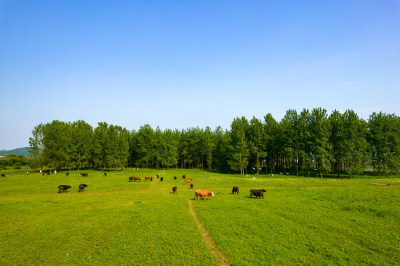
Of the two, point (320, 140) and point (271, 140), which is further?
point (271, 140)

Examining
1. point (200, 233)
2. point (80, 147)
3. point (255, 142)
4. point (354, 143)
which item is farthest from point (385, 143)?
point (80, 147)

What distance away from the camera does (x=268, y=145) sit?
245 ft

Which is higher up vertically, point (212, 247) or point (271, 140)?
point (271, 140)

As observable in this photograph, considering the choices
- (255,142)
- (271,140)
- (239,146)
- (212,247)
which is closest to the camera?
(212,247)

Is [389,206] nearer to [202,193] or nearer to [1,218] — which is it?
[202,193]

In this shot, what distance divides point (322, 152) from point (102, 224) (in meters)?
67.3

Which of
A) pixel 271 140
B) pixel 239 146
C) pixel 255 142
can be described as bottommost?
pixel 239 146

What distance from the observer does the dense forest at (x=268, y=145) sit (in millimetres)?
61500

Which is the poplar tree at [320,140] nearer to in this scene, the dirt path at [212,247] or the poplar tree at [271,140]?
the poplar tree at [271,140]

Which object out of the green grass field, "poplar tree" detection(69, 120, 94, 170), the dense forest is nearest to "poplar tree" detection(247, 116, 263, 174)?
the dense forest

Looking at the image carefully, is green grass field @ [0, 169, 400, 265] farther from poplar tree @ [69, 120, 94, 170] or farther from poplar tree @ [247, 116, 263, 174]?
poplar tree @ [69, 120, 94, 170]

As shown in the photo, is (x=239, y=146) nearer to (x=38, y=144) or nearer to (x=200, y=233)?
(x=200, y=233)

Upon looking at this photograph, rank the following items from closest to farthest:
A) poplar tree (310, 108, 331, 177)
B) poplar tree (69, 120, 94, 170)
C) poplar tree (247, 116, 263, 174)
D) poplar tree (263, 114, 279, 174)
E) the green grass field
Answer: the green grass field → poplar tree (310, 108, 331, 177) → poplar tree (247, 116, 263, 174) → poplar tree (263, 114, 279, 174) → poplar tree (69, 120, 94, 170)

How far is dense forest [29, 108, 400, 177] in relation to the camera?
202 ft
